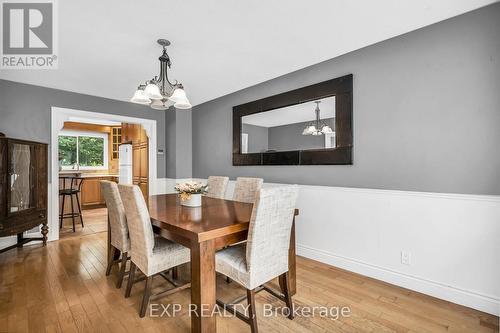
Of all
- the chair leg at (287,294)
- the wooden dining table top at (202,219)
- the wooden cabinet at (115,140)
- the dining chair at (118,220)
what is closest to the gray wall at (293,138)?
the wooden dining table top at (202,219)

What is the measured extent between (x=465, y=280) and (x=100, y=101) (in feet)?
17.4

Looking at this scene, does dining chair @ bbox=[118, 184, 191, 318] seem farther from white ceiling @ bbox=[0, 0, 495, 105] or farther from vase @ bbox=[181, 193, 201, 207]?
white ceiling @ bbox=[0, 0, 495, 105]

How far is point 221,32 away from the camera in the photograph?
90.3 inches

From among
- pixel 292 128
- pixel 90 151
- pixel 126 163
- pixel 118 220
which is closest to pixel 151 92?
pixel 118 220

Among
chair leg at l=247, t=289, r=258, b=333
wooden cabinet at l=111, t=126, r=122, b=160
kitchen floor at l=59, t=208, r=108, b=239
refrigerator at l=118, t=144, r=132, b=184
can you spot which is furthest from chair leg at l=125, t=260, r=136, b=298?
wooden cabinet at l=111, t=126, r=122, b=160

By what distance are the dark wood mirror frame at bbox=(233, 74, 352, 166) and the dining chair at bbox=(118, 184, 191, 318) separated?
5.98 feet

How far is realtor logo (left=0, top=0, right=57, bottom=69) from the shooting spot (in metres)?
1.95

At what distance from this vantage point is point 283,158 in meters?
3.31

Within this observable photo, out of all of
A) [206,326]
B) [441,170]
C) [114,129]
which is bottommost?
[206,326]

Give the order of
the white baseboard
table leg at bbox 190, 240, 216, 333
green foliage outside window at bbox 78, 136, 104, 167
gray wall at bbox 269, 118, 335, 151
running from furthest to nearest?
1. green foliage outside window at bbox 78, 136, 104, 167
2. gray wall at bbox 269, 118, 335, 151
3. the white baseboard
4. table leg at bbox 190, 240, 216, 333

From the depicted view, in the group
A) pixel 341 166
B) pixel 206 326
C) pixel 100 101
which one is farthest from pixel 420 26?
pixel 100 101

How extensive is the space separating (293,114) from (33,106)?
382 centimetres

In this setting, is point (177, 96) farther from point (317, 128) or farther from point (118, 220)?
point (317, 128)

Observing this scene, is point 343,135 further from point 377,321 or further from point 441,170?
point 377,321
